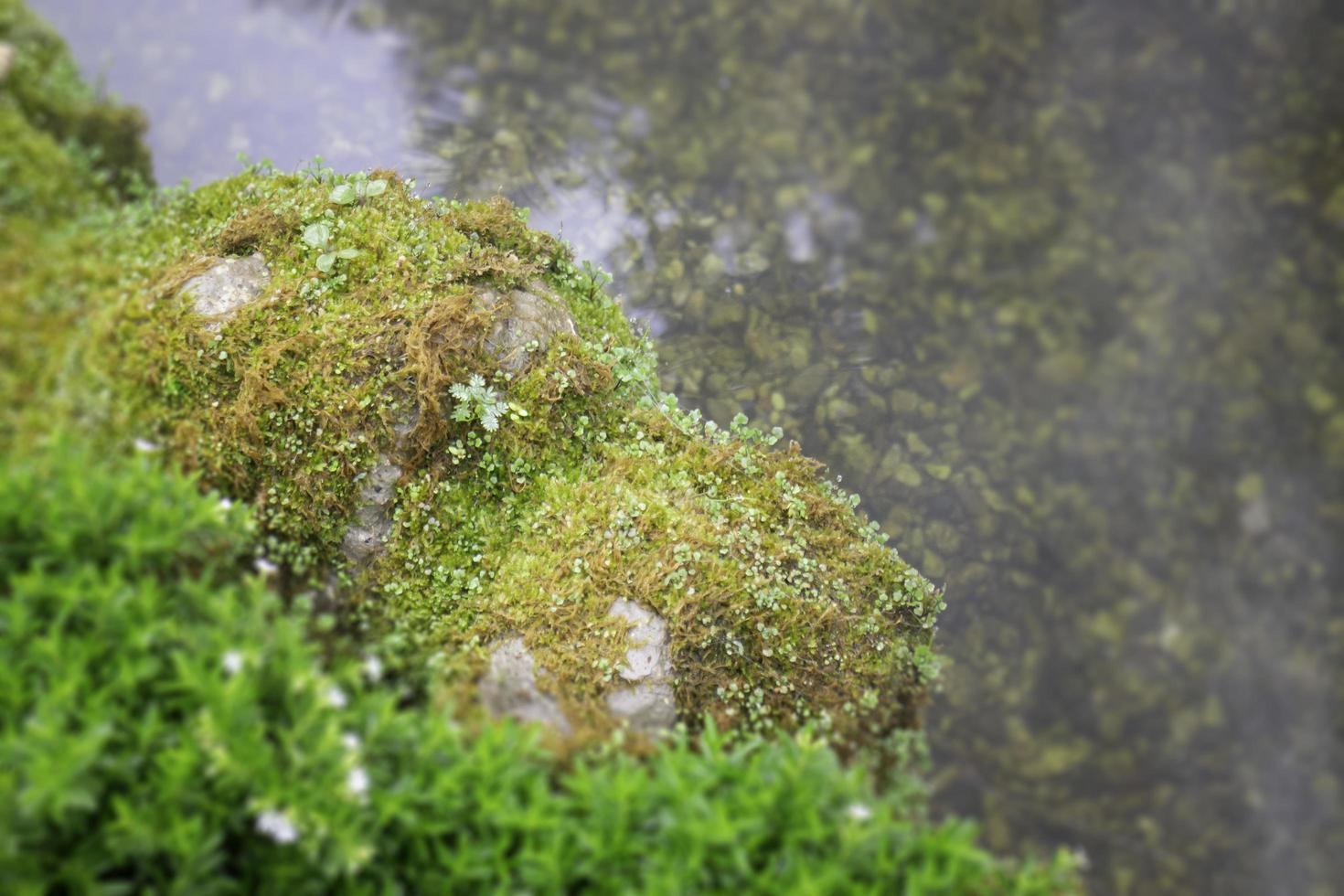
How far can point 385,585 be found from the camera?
Result: 4191 millimetres

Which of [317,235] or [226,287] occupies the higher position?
[317,235]

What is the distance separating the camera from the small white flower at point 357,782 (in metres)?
2.55

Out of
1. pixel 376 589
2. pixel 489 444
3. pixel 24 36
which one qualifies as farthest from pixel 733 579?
pixel 24 36

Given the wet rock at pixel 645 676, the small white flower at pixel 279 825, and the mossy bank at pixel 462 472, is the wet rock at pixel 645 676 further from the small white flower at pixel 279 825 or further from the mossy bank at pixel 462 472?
the small white flower at pixel 279 825

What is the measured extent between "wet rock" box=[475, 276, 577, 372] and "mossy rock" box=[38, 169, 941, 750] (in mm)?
15

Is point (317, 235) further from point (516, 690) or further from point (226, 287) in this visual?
point (516, 690)

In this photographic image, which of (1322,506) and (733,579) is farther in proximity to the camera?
(1322,506)

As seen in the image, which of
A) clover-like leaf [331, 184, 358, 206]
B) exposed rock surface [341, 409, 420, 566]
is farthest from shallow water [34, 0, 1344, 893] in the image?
exposed rock surface [341, 409, 420, 566]

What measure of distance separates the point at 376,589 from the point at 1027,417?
4.23m

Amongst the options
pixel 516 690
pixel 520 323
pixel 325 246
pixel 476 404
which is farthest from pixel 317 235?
pixel 516 690

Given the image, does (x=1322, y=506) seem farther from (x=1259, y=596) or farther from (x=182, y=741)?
(x=182, y=741)

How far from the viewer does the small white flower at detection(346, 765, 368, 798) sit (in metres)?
A: 2.55

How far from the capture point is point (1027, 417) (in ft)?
19.5

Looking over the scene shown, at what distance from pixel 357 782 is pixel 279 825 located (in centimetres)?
22
